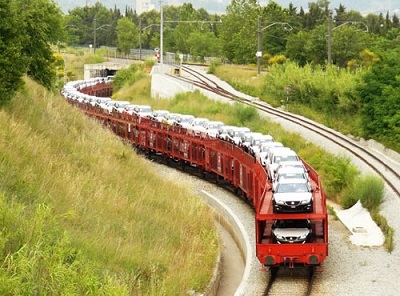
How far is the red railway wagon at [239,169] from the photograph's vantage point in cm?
2094

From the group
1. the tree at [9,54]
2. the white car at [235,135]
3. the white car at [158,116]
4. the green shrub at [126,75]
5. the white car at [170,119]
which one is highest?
the tree at [9,54]

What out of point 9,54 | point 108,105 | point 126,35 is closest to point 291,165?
point 9,54

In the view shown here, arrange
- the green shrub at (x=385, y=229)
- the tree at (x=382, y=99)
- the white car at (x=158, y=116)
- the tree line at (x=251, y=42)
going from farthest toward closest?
the white car at (x=158, y=116) < the tree at (x=382, y=99) < the tree line at (x=251, y=42) < the green shrub at (x=385, y=229)

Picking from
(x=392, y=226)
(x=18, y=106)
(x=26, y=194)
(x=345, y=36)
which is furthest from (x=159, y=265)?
(x=345, y=36)

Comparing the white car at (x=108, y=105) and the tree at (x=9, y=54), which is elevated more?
the tree at (x=9, y=54)

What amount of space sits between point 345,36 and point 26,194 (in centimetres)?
5920

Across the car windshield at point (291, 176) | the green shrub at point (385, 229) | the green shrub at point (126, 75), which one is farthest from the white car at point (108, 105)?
the green shrub at point (126, 75)

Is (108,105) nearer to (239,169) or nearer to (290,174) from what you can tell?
(239,169)

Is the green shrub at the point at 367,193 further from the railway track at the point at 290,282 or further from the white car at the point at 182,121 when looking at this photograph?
the white car at the point at 182,121

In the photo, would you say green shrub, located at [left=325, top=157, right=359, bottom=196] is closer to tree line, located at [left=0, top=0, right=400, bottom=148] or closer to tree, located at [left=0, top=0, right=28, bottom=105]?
tree line, located at [left=0, top=0, right=400, bottom=148]

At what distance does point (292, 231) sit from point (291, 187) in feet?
5.17

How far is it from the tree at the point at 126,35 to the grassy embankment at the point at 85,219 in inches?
3873

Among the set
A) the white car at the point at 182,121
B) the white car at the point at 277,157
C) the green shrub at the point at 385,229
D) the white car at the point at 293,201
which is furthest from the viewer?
the white car at the point at 182,121

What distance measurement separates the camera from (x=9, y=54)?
2664cm
